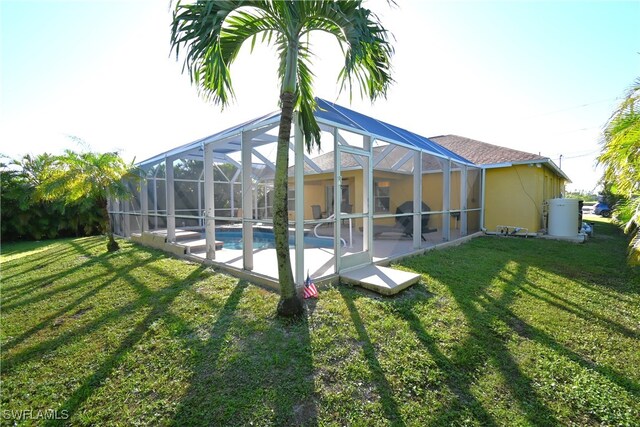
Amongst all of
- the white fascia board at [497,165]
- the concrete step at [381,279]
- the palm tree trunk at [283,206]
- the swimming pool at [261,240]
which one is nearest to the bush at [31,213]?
the swimming pool at [261,240]

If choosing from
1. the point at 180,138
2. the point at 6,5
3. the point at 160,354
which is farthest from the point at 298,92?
the point at 180,138

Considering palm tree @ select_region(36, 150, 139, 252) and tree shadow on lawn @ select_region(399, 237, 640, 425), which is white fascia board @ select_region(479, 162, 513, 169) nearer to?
tree shadow on lawn @ select_region(399, 237, 640, 425)

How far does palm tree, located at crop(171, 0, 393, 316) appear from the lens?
3.11m

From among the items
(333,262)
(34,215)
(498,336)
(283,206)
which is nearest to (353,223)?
(333,262)

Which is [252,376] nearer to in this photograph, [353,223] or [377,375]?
[377,375]

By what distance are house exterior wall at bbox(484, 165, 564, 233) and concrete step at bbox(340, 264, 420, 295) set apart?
9065mm

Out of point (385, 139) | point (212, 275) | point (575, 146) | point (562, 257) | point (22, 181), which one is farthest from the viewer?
point (575, 146)

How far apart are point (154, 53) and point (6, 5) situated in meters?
2.72

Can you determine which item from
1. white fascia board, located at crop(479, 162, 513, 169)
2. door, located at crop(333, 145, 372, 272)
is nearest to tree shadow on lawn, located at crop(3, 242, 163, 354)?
door, located at crop(333, 145, 372, 272)

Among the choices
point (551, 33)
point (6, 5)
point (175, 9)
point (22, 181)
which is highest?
point (551, 33)

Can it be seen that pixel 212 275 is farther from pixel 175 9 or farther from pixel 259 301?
pixel 175 9

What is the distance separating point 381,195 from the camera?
24.6 feet

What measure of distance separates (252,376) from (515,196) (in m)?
12.8

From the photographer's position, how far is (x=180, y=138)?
10516mm
